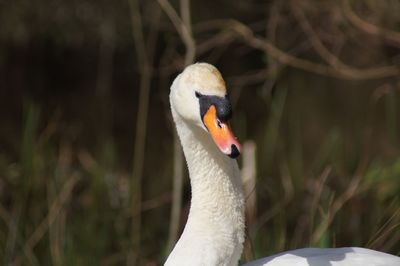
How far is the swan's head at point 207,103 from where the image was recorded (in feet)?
8.55

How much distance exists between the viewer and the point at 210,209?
10.0 ft

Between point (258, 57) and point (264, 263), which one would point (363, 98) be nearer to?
point (258, 57)

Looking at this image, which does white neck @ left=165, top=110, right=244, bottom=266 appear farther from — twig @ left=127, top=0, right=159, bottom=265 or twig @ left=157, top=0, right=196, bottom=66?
twig @ left=127, top=0, right=159, bottom=265

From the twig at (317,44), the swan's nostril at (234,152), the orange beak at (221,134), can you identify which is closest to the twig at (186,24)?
the orange beak at (221,134)

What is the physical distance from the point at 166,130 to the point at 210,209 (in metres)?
7.36

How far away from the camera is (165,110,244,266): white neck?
2.98 meters

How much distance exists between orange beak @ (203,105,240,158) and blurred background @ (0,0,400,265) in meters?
0.95

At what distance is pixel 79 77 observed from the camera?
1258 centimetres

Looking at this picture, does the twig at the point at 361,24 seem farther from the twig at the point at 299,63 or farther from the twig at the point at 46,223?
the twig at the point at 46,223

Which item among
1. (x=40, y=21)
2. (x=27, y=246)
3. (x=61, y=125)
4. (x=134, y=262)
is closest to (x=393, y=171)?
(x=134, y=262)

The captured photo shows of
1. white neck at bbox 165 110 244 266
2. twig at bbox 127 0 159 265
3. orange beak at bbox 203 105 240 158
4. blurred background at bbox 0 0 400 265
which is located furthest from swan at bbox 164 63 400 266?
twig at bbox 127 0 159 265

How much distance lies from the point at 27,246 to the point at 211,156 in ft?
4.77

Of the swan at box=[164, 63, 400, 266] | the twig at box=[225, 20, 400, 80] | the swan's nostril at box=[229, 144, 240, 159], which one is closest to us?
the swan's nostril at box=[229, 144, 240, 159]

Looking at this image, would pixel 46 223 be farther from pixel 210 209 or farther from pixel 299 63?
pixel 299 63
